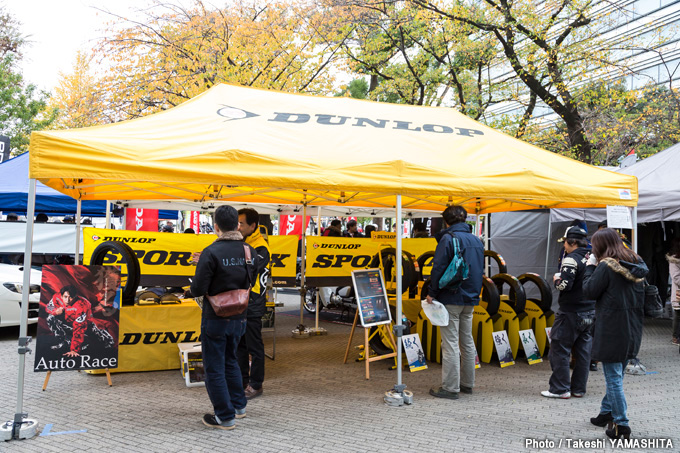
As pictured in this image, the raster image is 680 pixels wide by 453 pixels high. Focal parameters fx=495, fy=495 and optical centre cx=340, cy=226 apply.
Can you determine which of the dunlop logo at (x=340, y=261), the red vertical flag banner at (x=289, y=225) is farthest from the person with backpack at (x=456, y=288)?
the red vertical flag banner at (x=289, y=225)

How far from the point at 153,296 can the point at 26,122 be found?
1889 centimetres

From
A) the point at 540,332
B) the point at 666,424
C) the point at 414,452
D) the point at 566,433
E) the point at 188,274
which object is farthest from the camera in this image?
the point at 188,274

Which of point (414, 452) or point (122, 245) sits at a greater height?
point (122, 245)

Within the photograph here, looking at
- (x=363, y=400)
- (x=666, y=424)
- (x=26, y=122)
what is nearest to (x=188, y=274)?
(x=363, y=400)

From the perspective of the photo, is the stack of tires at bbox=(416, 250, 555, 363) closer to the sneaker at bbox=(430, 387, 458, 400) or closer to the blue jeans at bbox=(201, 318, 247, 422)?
the sneaker at bbox=(430, 387, 458, 400)

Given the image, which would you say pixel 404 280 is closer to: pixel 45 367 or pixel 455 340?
pixel 455 340

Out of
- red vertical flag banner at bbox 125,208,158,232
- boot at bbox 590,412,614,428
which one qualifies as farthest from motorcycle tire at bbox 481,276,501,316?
red vertical flag banner at bbox 125,208,158,232

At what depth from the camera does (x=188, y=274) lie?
807cm

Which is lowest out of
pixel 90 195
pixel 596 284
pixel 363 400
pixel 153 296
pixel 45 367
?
pixel 363 400

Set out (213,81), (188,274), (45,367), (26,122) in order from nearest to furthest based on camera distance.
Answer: (45,367), (188,274), (213,81), (26,122)

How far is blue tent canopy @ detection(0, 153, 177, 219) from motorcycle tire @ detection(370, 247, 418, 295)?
6.46 meters

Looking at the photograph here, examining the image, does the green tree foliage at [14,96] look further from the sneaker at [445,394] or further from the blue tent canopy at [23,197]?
the sneaker at [445,394]

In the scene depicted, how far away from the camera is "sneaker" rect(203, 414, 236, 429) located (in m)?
4.28

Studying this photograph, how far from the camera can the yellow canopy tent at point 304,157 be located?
434cm
